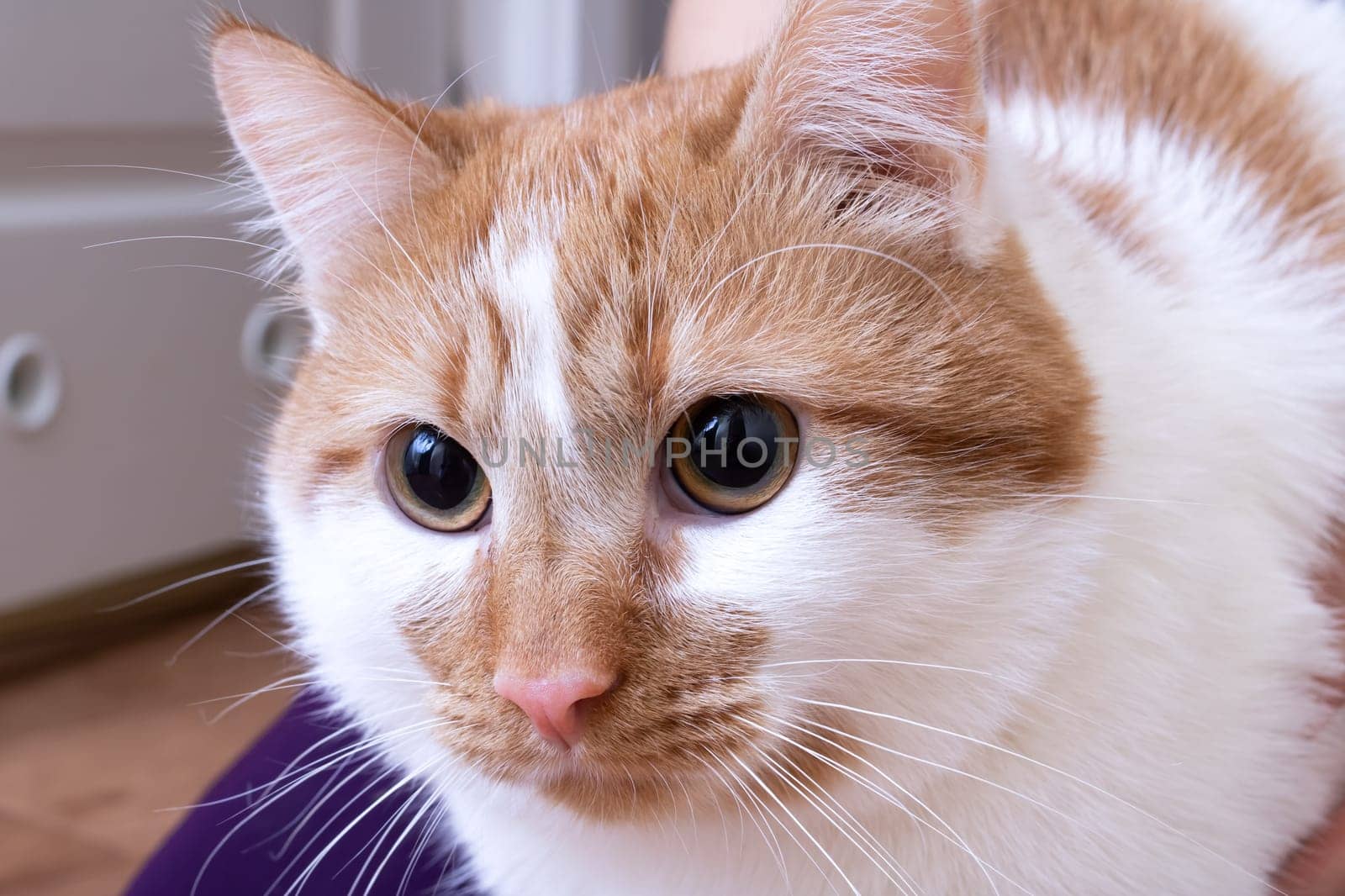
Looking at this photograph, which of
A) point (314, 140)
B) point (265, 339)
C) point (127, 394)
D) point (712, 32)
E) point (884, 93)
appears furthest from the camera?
point (265, 339)

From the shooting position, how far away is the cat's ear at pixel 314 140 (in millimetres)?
1055

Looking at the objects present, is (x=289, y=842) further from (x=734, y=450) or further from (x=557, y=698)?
(x=734, y=450)

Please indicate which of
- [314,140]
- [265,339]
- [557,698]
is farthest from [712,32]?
[265,339]

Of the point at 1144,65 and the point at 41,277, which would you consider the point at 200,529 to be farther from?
the point at 1144,65

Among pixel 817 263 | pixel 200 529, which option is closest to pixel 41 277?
pixel 200 529

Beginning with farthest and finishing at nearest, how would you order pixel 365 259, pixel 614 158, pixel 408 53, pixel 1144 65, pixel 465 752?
pixel 408 53
pixel 1144 65
pixel 365 259
pixel 614 158
pixel 465 752

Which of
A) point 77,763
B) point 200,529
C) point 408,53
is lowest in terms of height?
point 77,763

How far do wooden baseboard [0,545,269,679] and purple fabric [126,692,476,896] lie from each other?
1047mm

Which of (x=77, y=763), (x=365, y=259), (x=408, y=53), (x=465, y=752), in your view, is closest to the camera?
Answer: (x=465, y=752)

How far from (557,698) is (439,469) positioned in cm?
26

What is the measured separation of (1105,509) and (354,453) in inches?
25.5

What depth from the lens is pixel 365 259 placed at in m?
1.12

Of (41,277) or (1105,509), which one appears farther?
(41,277)

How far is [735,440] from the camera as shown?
872mm
